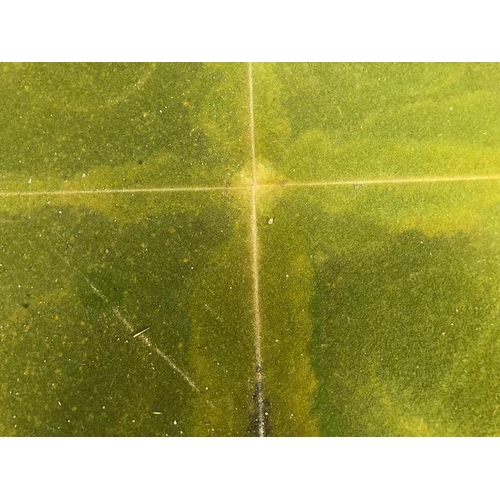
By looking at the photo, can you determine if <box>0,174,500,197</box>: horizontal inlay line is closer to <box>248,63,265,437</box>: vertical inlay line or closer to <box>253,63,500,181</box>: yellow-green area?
<box>253,63,500,181</box>: yellow-green area

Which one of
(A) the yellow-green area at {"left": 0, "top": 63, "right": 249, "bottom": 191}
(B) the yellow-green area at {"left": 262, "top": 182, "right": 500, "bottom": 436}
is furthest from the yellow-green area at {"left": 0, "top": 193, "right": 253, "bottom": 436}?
(B) the yellow-green area at {"left": 262, "top": 182, "right": 500, "bottom": 436}

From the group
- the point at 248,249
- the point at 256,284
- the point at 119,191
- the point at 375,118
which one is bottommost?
the point at 256,284

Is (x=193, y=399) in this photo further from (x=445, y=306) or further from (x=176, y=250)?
(x=445, y=306)

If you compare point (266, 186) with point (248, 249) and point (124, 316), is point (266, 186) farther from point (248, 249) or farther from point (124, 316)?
point (124, 316)

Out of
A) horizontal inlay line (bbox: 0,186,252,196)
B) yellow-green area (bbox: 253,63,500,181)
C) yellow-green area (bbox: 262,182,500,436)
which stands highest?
yellow-green area (bbox: 253,63,500,181)

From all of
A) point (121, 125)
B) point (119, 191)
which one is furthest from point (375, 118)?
point (119, 191)

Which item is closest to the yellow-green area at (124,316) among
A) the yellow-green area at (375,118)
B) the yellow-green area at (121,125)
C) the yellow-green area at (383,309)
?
the yellow-green area at (121,125)

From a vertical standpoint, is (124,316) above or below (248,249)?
below
